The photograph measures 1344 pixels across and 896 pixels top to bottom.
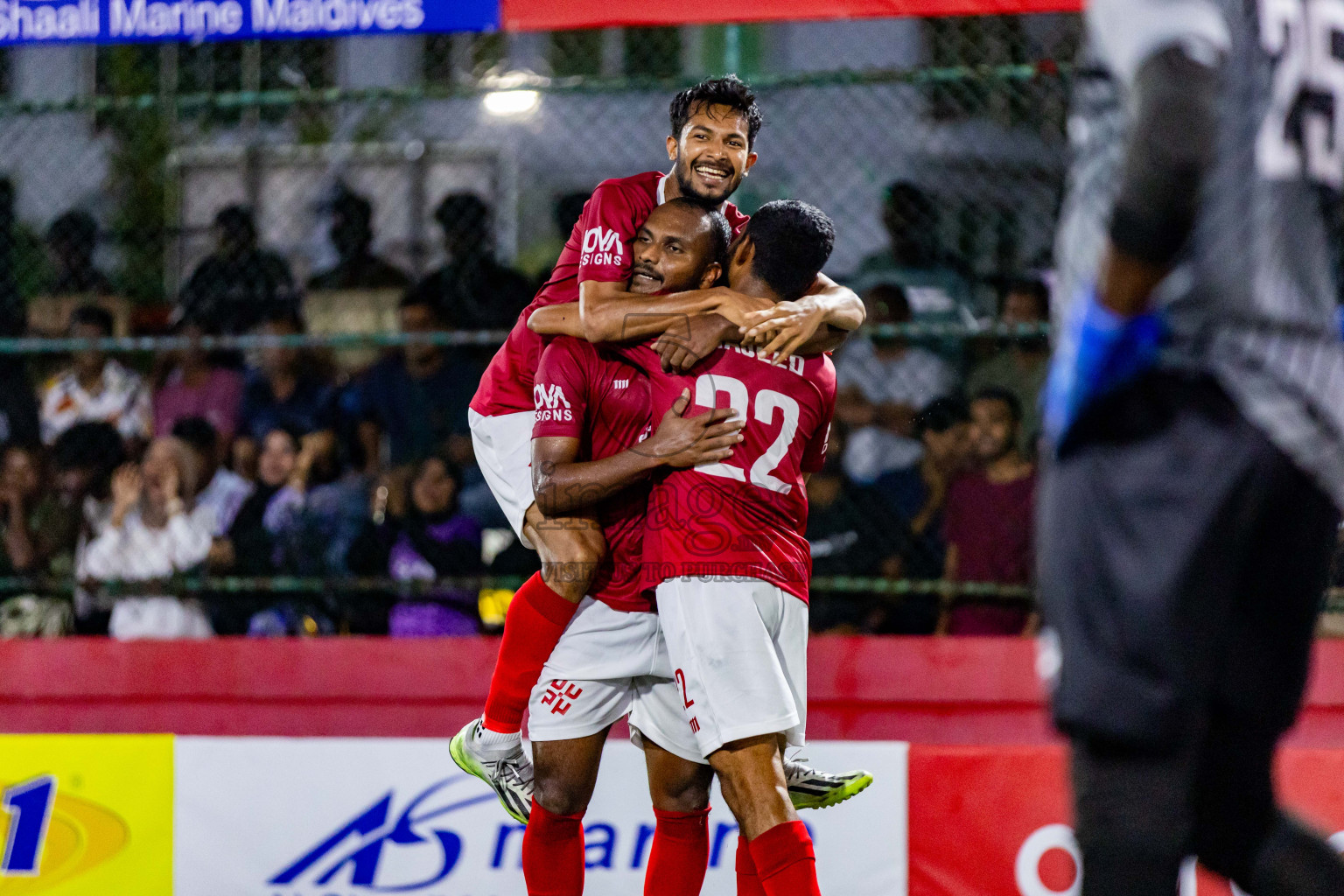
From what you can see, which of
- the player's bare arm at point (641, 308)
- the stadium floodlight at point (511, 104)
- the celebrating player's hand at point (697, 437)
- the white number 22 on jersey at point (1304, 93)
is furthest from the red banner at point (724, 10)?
the white number 22 on jersey at point (1304, 93)

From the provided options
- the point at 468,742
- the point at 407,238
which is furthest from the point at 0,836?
the point at 407,238

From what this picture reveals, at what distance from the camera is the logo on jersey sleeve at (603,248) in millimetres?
2926

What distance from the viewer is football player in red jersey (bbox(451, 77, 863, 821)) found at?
9.30 ft

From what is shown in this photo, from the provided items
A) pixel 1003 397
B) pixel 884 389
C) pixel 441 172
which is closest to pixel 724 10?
pixel 884 389

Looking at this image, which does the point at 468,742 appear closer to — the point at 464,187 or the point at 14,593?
the point at 14,593

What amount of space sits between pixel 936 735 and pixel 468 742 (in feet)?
4.44

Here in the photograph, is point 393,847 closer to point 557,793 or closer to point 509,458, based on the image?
point 557,793

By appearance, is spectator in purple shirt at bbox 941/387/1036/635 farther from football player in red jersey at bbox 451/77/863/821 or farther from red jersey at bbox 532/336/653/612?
football player in red jersey at bbox 451/77/863/821

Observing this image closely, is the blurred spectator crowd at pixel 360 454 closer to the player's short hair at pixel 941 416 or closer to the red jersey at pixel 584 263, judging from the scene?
the player's short hair at pixel 941 416

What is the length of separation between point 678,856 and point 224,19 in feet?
8.82

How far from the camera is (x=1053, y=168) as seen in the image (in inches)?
176

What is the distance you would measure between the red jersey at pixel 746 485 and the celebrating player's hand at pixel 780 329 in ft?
0.14

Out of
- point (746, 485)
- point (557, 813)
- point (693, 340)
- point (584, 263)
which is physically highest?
point (584, 263)

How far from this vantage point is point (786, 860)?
8.61 ft
